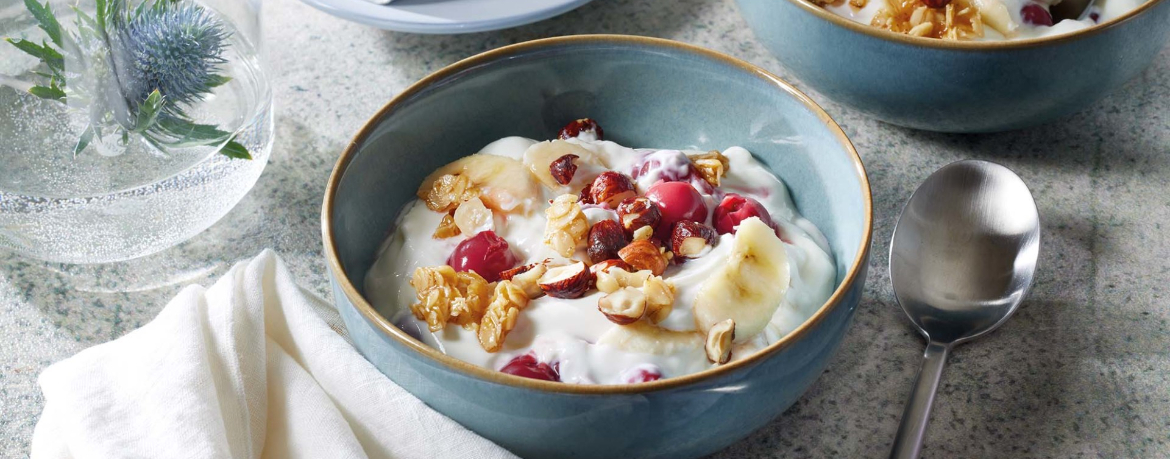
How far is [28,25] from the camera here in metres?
1.03

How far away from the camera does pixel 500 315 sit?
0.81m

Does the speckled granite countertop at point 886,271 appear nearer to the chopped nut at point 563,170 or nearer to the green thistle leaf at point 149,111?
the green thistle leaf at point 149,111

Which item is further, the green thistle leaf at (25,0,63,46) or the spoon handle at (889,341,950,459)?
the green thistle leaf at (25,0,63,46)

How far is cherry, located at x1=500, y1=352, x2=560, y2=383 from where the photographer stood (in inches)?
30.7

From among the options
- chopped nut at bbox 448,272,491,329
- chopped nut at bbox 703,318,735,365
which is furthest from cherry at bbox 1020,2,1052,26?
chopped nut at bbox 448,272,491,329

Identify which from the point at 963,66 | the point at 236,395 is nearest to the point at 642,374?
the point at 236,395

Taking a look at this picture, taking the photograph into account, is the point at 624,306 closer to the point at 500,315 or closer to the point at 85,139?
the point at 500,315

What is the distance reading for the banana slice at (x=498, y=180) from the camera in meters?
0.95

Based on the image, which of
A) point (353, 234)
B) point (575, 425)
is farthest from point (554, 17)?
point (575, 425)

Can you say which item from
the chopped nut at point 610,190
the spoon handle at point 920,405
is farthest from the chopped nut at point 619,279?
the spoon handle at point 920,405

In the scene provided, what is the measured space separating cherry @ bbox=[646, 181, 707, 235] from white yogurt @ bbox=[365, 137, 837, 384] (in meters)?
0.02

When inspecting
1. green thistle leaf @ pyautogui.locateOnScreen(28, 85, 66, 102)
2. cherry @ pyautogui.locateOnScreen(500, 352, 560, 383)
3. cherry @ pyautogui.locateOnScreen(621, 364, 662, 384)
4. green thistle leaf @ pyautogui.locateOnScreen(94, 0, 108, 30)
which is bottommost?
cherry @ pyautogui.locateOnScreen(500, 352, 560, 383)

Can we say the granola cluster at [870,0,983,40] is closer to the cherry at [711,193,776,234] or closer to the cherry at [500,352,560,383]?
the cherry at [711,193,776,234]

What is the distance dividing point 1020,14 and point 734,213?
397mm
